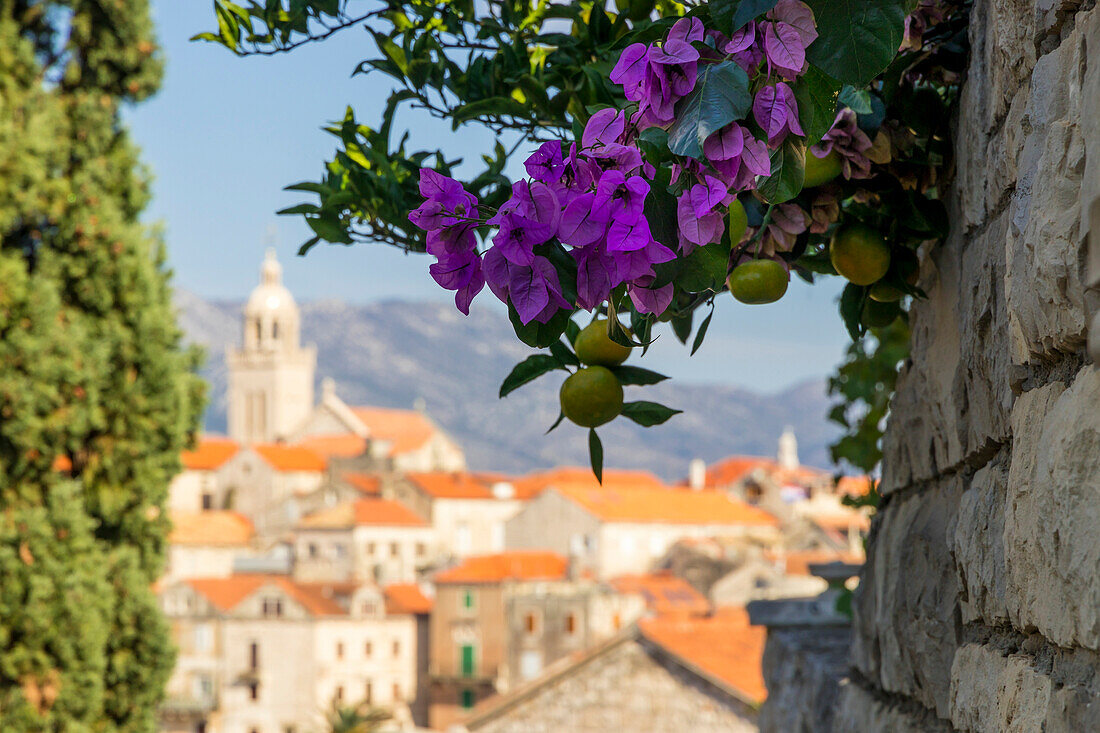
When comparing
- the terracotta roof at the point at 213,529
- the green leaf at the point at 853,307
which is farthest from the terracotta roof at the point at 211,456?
the green leaf at the point at 853,307

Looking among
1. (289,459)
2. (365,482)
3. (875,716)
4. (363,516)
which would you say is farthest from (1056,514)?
(289,459)

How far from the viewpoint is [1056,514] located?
3.28 feet

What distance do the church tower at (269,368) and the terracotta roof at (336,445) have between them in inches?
576

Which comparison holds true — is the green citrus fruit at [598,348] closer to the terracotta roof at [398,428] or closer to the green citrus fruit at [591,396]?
the green citrus fruit at [591,396]

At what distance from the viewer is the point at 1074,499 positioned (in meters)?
0.96

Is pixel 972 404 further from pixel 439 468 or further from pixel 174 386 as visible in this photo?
pixel 439 468

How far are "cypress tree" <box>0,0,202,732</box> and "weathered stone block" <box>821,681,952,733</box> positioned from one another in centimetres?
656

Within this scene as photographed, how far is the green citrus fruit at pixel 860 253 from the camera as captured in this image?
1.59 metres

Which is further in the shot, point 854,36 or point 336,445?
point 336,445

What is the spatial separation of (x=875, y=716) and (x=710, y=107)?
1.32m

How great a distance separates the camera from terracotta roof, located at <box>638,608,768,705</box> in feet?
71.5

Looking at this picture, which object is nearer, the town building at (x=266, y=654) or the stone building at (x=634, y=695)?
the stone building at (x=634, y=695)

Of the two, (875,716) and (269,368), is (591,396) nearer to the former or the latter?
(875,716)

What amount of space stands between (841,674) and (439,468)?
223ft
